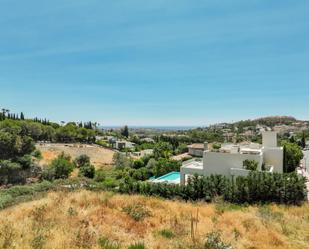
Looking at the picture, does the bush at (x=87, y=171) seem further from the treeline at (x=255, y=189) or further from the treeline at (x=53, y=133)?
the treeline at (x=53, y=133)

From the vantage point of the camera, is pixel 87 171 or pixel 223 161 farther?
pixel 87 171

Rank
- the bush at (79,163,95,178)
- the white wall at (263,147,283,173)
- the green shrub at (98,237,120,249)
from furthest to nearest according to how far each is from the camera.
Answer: the bush at (79,163,95,178) → the white wall at (263,147,283,173) → the green shrub at (98,237,120,249)

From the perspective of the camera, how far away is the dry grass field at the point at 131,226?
480 centimetres

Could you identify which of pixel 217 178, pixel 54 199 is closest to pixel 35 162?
pixel 217 178

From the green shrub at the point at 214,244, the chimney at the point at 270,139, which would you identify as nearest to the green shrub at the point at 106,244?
the green shrub at the point at 214,244

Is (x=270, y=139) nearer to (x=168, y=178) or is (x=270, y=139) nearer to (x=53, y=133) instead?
(x=168, y=178)

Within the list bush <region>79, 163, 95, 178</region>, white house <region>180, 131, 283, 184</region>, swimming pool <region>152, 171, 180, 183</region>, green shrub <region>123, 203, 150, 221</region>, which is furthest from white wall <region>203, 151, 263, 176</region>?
bush <region>79, 163, 95, 178</region>

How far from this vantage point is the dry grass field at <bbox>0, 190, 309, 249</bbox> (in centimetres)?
480

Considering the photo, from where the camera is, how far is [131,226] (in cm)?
641

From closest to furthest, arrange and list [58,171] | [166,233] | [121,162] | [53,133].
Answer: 1. [166,233]
2. [58,171]
3. [121,162]
4. [53,133]

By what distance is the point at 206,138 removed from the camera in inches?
3509

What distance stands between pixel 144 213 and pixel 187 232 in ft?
5.09

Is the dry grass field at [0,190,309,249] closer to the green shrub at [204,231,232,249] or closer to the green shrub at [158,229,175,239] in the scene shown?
the green shrub at [158,229,175,239]

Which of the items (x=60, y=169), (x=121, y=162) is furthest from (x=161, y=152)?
(x=60, y=169)
